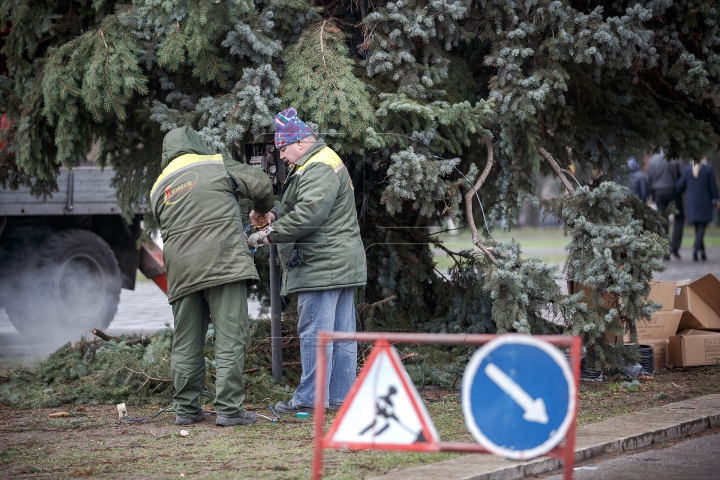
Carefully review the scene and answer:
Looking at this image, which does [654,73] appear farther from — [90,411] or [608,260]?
[90,411]

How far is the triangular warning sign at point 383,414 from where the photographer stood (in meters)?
3.48

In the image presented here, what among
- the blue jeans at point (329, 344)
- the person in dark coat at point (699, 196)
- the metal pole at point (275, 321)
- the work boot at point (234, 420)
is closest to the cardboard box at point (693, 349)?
the blue jeans at point (329, 344)

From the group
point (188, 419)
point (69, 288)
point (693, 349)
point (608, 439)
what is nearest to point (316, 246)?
point (188, 419)

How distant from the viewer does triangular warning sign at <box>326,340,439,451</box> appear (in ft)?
11.4

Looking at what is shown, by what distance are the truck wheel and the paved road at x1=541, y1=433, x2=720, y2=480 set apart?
25.3 feet

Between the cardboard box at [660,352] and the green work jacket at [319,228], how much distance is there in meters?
3.04

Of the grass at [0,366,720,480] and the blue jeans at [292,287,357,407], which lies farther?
the blue jeans at [292,287,357,407]

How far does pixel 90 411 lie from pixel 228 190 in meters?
2.01

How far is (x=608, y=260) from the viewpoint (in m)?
6.57

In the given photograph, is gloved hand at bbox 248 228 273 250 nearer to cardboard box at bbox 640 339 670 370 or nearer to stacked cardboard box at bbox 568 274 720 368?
stacked cardboard box at bbox 568 274 720 368

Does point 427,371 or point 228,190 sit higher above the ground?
point 228,190

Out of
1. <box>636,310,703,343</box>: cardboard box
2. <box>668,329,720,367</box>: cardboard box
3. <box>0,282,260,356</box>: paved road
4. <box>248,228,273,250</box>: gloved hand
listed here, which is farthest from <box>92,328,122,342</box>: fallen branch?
<box>668,329,720,367</box>: cardboard box

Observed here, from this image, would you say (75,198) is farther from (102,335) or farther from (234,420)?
(234,420)

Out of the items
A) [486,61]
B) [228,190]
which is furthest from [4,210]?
[486,61]
